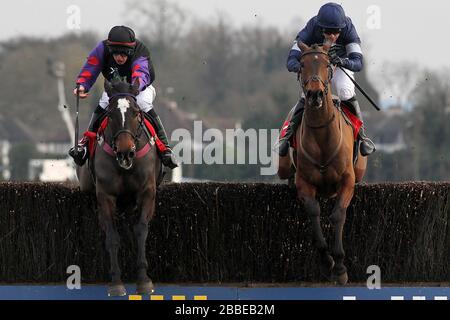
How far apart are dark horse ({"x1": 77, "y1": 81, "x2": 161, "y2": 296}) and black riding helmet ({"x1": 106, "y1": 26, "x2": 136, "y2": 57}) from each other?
47 centimetres

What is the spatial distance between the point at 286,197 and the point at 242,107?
4154 centimetres

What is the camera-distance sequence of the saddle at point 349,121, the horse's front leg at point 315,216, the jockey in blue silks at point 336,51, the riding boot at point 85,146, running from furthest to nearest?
the saddle at point 349,121, the riding boot at point 85,146, the jockey in blue silks at point 336,51, the horse's front leg at point 315,216

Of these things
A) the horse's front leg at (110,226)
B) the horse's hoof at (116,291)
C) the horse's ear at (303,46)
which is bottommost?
the horse's hoof at (116,291)

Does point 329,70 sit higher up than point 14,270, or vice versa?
point 329,70

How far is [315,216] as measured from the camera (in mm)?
9461

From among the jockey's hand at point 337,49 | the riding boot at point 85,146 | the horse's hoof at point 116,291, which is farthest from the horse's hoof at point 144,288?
the jockey's hand at point 337,49

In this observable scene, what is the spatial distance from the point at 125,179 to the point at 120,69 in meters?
1.12

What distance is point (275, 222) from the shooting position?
1020 centimetres

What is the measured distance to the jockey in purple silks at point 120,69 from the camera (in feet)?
31.3

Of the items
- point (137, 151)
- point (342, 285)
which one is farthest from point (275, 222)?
point (137, 151)

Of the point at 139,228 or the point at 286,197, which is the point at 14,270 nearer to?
the point at 139,228

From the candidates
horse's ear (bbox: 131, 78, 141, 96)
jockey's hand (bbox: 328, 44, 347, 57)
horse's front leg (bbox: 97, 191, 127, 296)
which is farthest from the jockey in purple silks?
jockey's hand (bbox: 328, 44, 347, 57)

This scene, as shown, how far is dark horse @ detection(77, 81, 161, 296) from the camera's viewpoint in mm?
9008

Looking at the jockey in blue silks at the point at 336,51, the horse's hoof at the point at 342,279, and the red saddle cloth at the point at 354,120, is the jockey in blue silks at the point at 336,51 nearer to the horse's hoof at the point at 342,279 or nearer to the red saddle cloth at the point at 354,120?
the red saddle cloth at the point at 354,120
